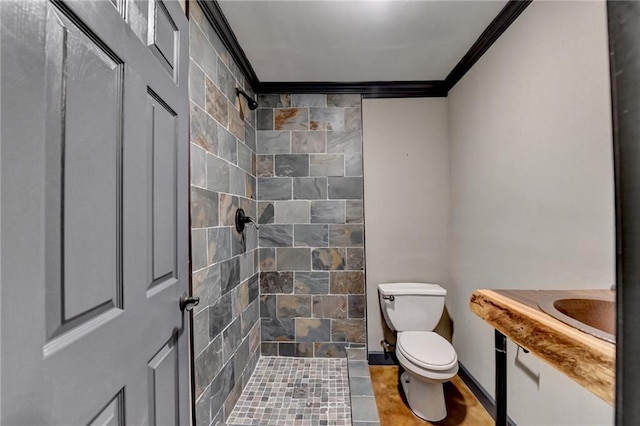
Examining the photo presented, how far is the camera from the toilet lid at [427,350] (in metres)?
1.71

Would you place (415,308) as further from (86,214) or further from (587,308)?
(86,214)

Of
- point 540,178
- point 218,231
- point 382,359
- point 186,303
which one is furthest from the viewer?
point 382,359

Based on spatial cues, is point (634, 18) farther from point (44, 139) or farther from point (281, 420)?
point (281, 420)

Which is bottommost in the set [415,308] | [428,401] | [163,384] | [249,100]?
[428,401]

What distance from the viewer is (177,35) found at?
1027mm

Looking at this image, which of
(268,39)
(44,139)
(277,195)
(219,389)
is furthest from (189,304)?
(268,39)

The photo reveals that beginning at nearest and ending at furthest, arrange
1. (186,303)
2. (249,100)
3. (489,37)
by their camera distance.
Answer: (186,303) → (489,37) → (249,100)

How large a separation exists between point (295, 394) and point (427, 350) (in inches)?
38.2

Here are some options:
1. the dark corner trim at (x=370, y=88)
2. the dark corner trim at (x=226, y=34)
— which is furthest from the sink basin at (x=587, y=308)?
the dark corner trim at (x=370, y=88)

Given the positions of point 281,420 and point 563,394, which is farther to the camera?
point 281,420

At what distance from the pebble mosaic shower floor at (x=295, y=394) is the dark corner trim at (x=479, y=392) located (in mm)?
905

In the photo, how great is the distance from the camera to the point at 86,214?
1.84 ft

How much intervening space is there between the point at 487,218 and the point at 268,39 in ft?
6.26

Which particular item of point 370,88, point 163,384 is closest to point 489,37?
point 370,88
